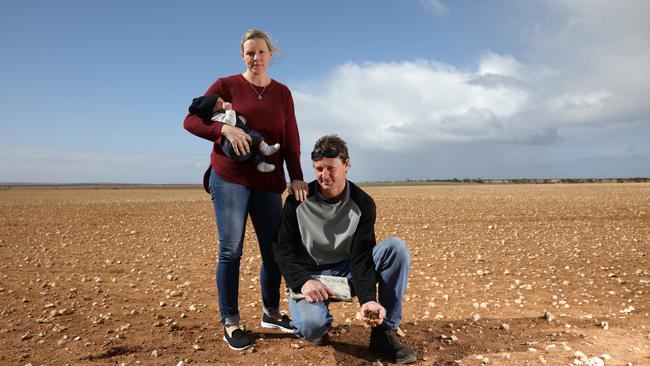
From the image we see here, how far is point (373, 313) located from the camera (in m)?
3.69

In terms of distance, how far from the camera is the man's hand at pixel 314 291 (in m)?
3.91

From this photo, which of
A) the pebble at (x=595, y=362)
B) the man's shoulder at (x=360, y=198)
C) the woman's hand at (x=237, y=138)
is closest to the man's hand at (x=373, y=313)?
the man's shoulder at (x=360, y=198)

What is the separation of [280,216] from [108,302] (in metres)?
3.44

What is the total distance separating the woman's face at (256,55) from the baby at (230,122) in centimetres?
42

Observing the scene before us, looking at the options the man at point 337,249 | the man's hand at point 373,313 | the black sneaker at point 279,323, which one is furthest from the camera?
the black sneaker at point 279,323

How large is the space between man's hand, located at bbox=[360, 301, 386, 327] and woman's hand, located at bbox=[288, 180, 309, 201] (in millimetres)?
1071

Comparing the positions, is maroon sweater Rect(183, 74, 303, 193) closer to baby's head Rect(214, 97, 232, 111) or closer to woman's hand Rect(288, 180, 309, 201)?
baby's head Rect(214, 97, 232, 111)

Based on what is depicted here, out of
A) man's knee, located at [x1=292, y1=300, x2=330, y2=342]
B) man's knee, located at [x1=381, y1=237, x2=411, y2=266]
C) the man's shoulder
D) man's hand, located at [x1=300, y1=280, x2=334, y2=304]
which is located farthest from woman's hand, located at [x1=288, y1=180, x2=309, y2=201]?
man's knee, located at [x1=292, y1=300, x2=330, y2=342]

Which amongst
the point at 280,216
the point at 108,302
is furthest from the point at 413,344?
the point at 108,302

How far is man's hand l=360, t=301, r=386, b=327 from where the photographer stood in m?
3.67

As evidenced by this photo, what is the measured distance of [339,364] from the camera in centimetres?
401

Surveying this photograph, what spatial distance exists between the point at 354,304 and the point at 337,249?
2.26 meters

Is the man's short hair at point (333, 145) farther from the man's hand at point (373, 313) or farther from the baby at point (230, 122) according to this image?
the man's hand at point (373, 313)

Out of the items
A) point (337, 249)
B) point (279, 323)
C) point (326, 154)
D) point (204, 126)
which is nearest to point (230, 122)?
point (204, 126)
